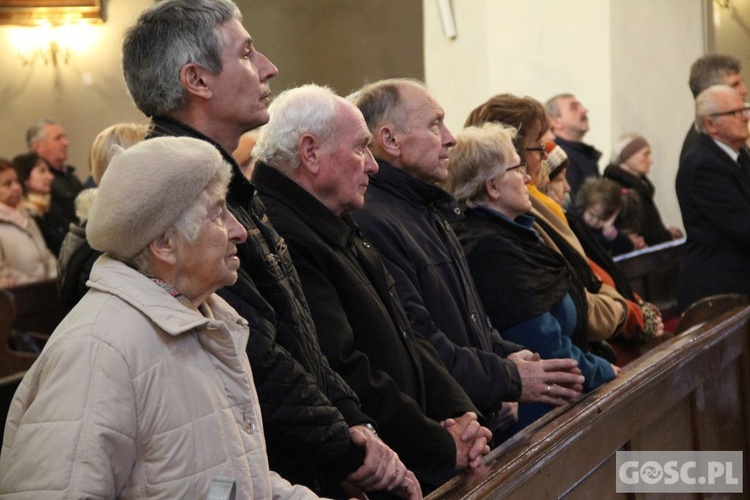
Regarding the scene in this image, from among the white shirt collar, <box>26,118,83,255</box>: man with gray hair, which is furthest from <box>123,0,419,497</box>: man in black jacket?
<box>26,118,83,255</box>: man with gray hair

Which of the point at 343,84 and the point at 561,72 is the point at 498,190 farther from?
the point at 343,84

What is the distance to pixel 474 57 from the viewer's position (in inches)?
332

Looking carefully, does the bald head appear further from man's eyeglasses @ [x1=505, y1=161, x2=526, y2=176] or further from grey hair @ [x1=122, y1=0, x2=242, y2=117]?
grey hair @ [x1=122, y1=0, x2=242, y2=117]

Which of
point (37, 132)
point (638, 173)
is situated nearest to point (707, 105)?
point (638, 173)

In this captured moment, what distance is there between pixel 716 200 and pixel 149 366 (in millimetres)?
3804

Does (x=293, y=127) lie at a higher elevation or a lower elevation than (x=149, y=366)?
higher

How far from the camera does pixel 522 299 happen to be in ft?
11.1

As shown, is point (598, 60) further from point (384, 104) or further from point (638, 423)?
point (638, 423)

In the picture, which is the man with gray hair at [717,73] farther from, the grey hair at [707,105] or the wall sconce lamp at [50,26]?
the wall sconce lamp at [50,26]

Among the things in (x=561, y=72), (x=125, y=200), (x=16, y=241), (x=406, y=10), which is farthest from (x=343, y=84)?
(x=125, y=200)

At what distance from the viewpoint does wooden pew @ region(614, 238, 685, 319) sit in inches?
224

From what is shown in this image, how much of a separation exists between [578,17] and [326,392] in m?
5.88

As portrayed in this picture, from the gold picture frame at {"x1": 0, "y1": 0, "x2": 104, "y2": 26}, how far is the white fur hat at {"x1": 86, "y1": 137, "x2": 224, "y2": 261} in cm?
783

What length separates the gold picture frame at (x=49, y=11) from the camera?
9.01 meters
